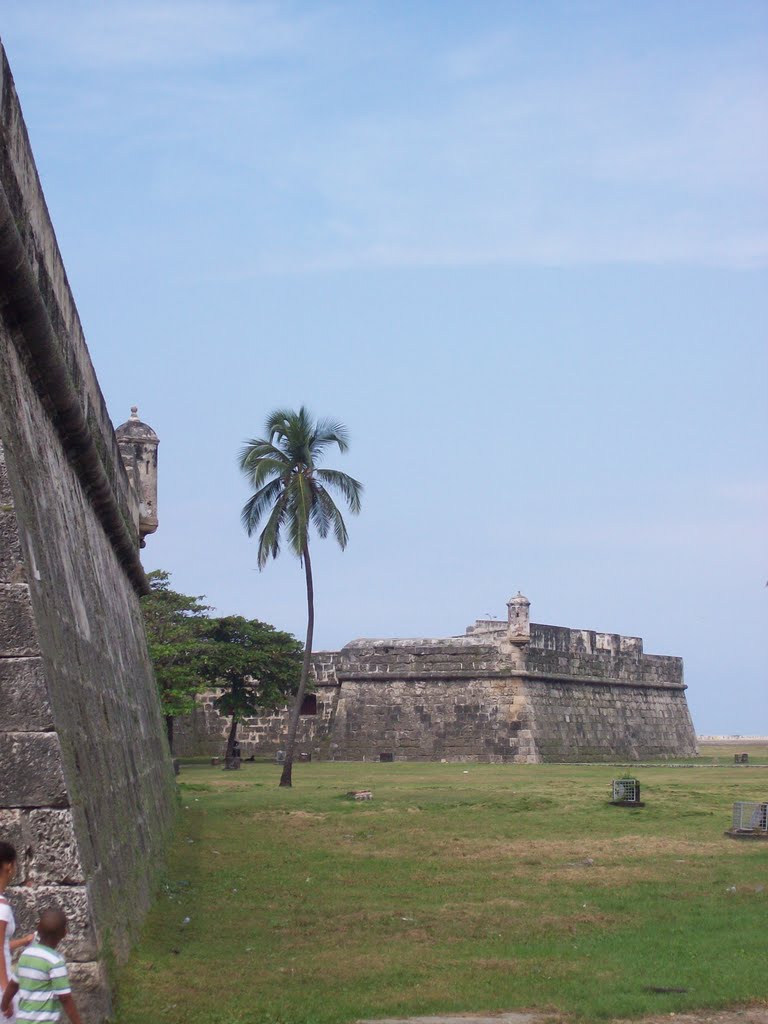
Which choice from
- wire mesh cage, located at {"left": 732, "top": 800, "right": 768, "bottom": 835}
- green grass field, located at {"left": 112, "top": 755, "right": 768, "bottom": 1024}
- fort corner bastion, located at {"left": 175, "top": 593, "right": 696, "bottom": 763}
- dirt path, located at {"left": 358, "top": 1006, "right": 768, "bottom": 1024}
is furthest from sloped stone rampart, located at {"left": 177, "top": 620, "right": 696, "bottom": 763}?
dirt path, located at {"left": 358, "top": 1006, "right": 768, "bottom": 1024}

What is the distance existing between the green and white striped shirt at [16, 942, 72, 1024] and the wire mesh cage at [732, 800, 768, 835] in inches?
418

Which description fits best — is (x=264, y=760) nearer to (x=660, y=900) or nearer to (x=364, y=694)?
(x=364, y=694)

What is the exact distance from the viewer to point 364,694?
3350 centimetres

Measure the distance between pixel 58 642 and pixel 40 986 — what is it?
97.6 inches

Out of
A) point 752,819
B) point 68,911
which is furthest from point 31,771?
point 752,819

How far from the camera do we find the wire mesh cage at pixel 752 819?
44.7 feet

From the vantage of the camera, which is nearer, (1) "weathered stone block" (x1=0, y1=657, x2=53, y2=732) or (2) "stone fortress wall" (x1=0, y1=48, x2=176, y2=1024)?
(2) "stone fortress wall" (x1=0, y1=48, x2=176, y2=1024)

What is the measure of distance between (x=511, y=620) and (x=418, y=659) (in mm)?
2580

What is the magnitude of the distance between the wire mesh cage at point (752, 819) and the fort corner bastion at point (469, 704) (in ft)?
57.0

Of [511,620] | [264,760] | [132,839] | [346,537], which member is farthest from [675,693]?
[132,839]

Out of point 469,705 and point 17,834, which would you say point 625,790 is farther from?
point 469,705

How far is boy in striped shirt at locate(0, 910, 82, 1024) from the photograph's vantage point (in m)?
4.16

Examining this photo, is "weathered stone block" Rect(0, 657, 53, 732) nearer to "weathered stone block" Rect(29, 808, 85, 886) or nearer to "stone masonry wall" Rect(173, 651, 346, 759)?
"weathered stone block" Rect(29, 808, 85, 886)

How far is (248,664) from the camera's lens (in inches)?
1225
